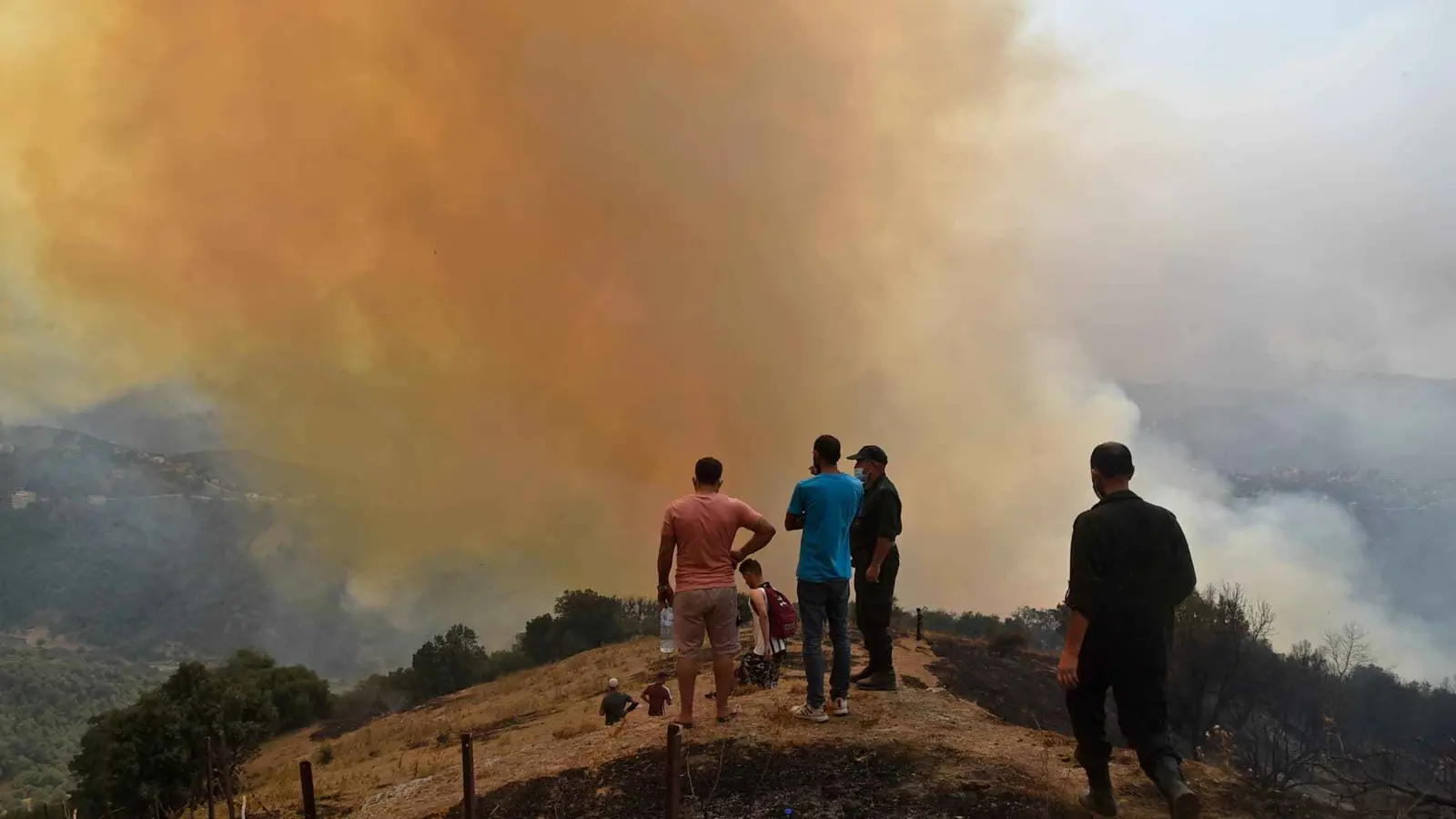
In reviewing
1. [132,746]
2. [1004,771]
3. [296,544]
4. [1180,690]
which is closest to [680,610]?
[1004,771]

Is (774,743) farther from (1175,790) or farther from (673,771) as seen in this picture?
(1175,790)

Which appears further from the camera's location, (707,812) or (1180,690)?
(1180,690)

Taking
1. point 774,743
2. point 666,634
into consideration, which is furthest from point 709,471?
point 666,634

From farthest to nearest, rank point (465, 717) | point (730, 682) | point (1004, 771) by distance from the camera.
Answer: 1. point (465, 717)
2. point (730, 682)
3. point (1004, 771)

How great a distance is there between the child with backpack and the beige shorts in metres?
2.08

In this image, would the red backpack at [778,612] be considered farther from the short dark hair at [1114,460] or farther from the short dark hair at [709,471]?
the short dark hair at [1114,460]

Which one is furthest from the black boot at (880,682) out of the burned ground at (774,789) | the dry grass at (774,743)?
the burned ground at (774,789)

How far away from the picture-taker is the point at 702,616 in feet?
19.9

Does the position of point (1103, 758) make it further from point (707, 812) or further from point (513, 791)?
point (513, 791)

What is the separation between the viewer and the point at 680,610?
6.00m

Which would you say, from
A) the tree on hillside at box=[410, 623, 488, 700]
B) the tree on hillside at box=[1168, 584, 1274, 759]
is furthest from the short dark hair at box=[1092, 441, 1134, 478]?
the tree on hillside at box=[410, 623, 488, 700]

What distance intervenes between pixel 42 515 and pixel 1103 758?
206931mm

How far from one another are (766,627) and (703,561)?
3.00 m

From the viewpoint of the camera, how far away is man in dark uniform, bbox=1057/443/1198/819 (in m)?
4.16
